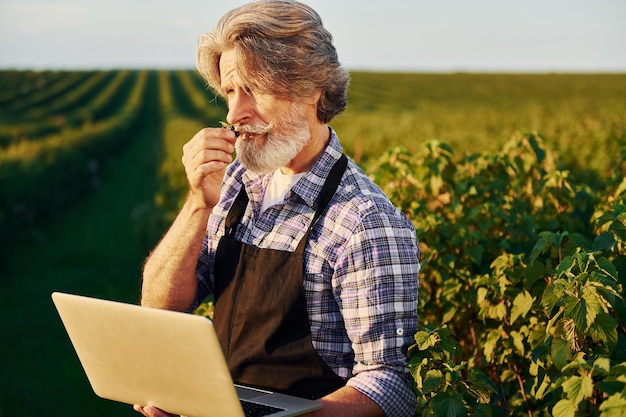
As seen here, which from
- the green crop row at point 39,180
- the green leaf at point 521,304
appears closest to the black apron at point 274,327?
the green leaf at point 521,304

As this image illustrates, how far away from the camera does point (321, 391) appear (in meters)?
2.43

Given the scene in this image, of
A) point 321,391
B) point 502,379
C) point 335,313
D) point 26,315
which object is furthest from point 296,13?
point 26,315

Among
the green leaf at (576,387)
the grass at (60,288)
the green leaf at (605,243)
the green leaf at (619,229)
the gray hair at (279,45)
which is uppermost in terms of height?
the gray hair at (279,45)

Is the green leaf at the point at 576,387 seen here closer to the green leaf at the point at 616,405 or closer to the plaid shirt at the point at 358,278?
the green leaf at the point at 616,405

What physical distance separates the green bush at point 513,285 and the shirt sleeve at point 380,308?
3.0 inches

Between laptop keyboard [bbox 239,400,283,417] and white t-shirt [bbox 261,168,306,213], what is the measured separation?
662 millimetres

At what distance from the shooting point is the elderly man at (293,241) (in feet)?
7.79

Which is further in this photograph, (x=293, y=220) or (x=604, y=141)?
(x=604, y=141)

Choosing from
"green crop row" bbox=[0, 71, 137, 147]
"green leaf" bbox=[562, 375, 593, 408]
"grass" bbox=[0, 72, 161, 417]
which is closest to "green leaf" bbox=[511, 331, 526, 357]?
"green leaf" bbox=[562, 375, 593, 408]

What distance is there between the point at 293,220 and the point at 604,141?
29.6 feet

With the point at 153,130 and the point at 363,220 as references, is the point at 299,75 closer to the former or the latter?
the point at 363,220

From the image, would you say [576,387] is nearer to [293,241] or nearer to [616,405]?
[616,405]

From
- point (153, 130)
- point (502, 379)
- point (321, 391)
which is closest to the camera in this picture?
point (321, 391)

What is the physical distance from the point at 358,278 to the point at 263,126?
0.58 metres
